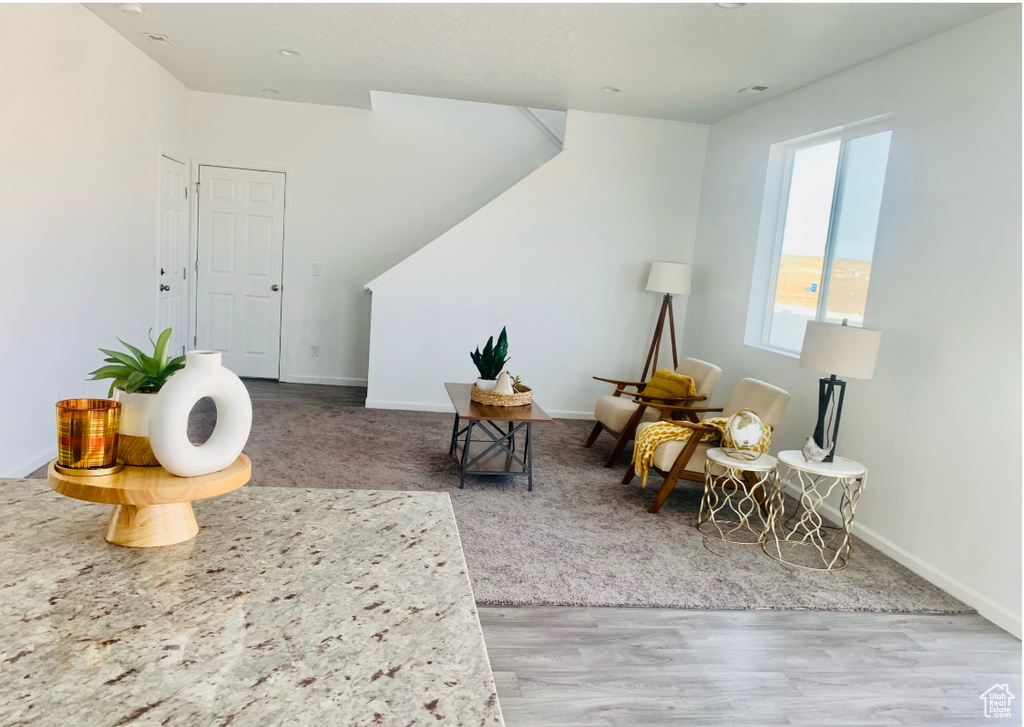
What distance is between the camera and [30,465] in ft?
13.1

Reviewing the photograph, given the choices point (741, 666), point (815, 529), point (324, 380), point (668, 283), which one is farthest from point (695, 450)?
point (324, 380)

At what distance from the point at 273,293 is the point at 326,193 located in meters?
1.06

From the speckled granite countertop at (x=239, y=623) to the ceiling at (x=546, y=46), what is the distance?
3215 millimetres

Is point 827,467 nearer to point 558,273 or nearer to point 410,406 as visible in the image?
Answer: point 558,273

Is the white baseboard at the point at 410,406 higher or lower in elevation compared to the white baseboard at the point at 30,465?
higher

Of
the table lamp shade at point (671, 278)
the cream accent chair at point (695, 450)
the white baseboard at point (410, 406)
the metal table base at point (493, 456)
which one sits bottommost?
the white baseboard at point (410, 406)

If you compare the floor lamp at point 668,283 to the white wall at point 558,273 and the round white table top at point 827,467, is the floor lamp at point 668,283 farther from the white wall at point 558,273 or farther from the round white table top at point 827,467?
the round white table top at point 827,467

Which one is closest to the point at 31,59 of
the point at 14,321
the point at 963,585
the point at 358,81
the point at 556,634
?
the point at 14,321

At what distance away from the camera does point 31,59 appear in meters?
3.66

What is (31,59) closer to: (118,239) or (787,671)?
(118,239)

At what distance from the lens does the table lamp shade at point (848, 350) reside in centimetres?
348

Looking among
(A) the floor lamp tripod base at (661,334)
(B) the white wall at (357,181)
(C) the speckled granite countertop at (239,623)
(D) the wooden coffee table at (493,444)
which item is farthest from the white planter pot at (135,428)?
(B) the white wall at (357,181)

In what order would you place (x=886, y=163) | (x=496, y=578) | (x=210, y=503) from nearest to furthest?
1. (x=210, y=503)
2. (x=496, y=578)
3. (x=886, y=163)

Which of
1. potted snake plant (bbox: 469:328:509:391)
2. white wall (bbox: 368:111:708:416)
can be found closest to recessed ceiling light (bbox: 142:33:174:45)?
white wall (bbox: 368:111:708:416)
